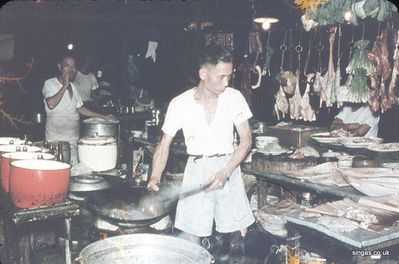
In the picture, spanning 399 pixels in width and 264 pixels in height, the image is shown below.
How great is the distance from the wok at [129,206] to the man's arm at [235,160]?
54 cm

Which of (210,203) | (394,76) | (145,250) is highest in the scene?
(394,76)

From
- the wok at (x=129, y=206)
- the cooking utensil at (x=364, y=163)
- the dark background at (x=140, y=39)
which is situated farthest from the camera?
the dark background at (x=140, y=39)

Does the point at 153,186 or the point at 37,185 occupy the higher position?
the point at 37,185

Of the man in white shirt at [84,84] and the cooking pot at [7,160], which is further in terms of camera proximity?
the man in white shirt at [84,84]

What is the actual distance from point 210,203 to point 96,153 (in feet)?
6.50

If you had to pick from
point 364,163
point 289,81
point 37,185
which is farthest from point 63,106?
point 364,163

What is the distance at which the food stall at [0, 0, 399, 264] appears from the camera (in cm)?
345

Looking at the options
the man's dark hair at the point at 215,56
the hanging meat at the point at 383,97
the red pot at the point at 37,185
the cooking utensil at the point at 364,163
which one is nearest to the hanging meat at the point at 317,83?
the hanging meat at the point at 383,97

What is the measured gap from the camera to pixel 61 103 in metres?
7.56

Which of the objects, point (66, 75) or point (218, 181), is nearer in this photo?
point (218, 181)

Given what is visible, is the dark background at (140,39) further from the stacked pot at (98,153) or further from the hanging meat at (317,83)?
the stacked pot at (98,153)

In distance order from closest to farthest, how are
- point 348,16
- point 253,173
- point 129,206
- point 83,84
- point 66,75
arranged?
point 129,206 → point 348,16 → point 253,173 → point 66,75 → point 83,84

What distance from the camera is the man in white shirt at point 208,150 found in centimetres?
452

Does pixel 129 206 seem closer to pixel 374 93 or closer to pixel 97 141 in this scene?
pixel 97 141
